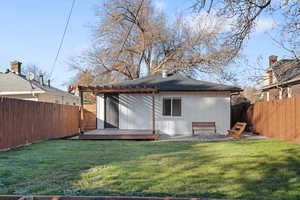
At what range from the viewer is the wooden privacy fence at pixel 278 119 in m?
9.04

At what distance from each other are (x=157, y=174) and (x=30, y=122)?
6704 mm

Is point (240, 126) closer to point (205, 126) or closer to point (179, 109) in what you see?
point (205, 126)

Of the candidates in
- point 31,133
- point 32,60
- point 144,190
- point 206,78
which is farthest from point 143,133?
point 32,60

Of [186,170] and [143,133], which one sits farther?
[143,133]

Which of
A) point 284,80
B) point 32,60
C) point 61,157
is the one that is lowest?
point 61,157

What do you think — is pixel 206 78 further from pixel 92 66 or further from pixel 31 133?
pixel 31 133

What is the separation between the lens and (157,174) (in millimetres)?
4703

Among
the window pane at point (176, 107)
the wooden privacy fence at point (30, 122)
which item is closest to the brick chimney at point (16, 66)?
the wooden privacy fence at point (30, 122)

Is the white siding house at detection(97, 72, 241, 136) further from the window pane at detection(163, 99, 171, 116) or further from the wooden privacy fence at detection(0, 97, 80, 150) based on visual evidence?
the wooden privacy fence at detection(0, 97, 80, 150)

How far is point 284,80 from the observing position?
16.0 m

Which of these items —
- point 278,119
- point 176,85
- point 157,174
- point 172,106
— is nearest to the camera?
point 157,174

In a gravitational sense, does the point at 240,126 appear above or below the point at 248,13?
below

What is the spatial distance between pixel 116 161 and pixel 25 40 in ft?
44.4

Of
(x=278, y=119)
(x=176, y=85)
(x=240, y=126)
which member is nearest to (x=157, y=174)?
(x=278, y=119)
